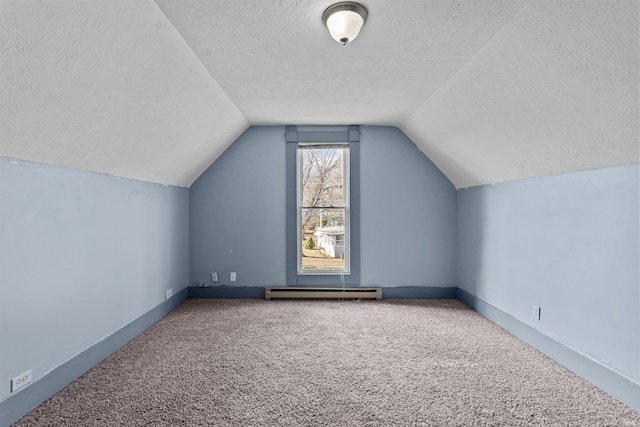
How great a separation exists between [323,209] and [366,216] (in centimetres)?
57

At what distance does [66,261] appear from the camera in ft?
7.24

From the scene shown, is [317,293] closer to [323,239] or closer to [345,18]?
[323,239]

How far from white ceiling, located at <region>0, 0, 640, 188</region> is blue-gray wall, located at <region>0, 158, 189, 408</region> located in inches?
7.0

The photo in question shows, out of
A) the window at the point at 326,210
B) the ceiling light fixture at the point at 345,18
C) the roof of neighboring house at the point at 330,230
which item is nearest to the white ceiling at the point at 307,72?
the ceiling light fixture at the point at 345,18

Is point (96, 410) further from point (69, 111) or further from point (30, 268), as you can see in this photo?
point (69, 111)

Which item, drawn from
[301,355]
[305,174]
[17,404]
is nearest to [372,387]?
[301,355]

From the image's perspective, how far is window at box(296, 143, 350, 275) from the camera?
4320mm

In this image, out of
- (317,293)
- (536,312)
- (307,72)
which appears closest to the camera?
(307,72)

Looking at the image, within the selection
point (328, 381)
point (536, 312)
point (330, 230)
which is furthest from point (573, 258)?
point (330, 230)

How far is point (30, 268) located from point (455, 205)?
4183 mm

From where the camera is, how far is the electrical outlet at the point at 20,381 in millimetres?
1799

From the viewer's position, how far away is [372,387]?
2.16m

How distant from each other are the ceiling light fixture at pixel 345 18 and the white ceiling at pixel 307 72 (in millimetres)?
55

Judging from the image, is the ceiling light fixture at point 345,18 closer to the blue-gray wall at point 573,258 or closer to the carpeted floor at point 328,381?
the blue-gray wall at point 573,258
